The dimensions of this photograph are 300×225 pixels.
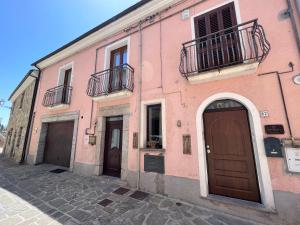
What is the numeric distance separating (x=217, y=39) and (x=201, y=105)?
2.18m

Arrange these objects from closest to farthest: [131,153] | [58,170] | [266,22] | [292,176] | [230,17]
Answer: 1. [292,176]
2. [266,22]
3. [230,17]
4. [131,153]
5. [58,170]

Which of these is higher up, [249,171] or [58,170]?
[249,171]

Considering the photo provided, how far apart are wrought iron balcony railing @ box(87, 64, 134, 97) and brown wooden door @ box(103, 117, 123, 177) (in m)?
1.35

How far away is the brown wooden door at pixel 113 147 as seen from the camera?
19.7ft

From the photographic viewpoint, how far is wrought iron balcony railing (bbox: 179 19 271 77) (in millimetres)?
3688

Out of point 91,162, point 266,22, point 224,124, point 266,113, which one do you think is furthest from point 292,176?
point 91,162

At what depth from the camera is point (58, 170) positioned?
283 inches

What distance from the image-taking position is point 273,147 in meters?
3.24

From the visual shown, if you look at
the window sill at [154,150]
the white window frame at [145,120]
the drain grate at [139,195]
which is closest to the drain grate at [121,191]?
the drain grate at [139,195]

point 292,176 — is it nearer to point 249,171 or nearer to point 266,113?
point 249,171

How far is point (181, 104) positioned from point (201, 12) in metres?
3.22

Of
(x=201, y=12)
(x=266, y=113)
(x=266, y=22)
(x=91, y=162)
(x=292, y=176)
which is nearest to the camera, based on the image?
(x=292, y=176)

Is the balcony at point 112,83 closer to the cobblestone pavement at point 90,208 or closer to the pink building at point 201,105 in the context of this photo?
the pink building at point 201,105

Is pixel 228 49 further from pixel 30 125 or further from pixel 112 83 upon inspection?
pixel 30 125
